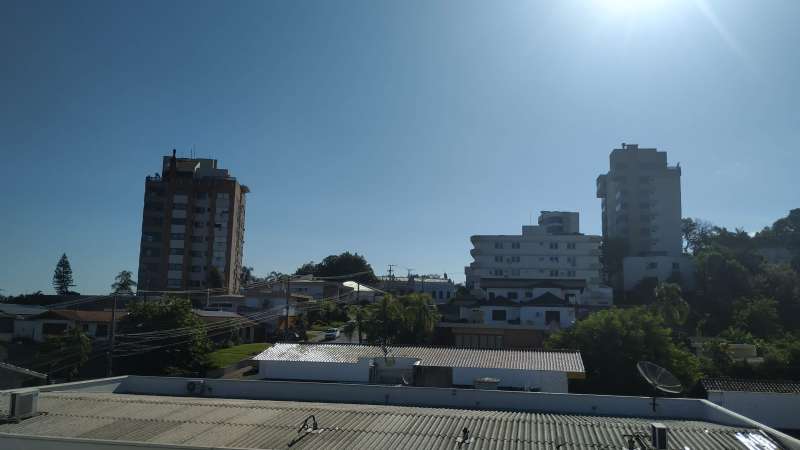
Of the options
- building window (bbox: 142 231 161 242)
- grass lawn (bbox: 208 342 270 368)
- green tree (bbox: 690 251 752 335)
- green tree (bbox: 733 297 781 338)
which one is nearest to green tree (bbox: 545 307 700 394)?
green tree (bbox: 733 297 781 338)

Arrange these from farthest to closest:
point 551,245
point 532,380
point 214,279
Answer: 1. point 551,245
2. point 214,279
3. point 532,380

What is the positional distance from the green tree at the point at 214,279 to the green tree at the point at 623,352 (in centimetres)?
5538

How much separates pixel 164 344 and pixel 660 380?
105ft

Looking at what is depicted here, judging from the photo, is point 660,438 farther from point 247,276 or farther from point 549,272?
point 247,276

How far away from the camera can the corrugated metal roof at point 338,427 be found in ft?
40.5

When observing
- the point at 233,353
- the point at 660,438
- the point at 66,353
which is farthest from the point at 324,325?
the point at 660,438

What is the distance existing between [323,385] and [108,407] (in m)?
5.81

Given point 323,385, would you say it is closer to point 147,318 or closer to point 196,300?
point 147,318

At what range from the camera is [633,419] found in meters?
15.0

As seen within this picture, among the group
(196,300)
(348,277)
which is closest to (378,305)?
(196,300)

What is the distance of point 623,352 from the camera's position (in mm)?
32094

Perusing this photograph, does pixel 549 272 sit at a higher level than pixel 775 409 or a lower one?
higher

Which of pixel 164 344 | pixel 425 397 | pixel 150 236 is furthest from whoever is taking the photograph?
pixel 150 236

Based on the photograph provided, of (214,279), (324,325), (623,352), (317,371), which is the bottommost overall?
(324,325)
